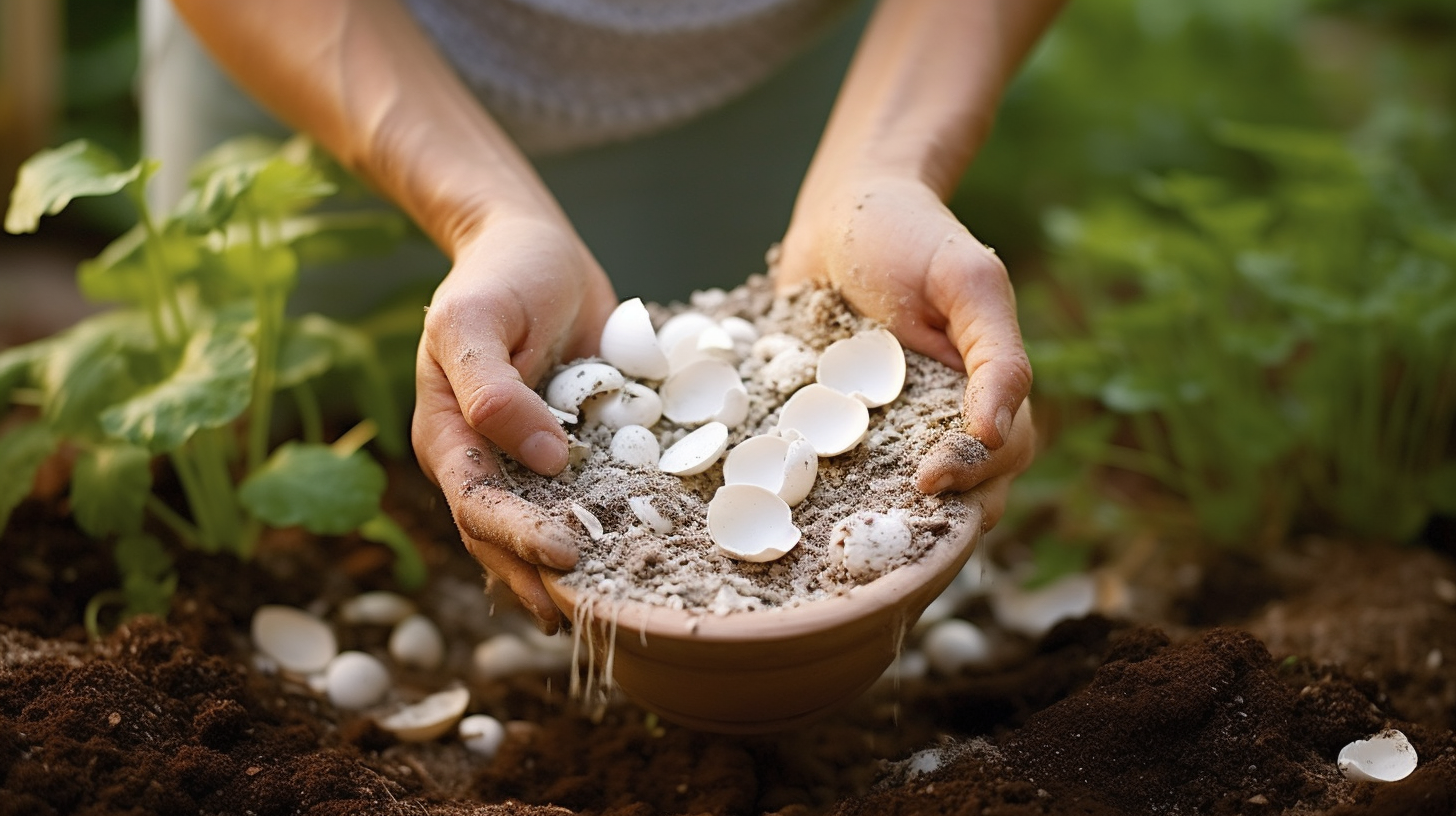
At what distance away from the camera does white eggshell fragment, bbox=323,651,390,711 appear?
1.41 m

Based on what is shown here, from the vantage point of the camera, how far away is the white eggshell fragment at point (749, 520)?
110cm

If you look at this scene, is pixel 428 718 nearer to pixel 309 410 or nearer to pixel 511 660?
pixel 511 660

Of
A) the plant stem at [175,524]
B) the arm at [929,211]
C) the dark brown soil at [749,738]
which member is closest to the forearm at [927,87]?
the arm at [929,211]

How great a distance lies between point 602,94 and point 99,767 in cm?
115

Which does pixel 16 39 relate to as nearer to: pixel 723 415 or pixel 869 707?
pixel 723 415

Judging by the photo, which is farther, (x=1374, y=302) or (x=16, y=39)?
(x=16, y=39)

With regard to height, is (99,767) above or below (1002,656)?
above

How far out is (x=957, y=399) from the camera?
118 cm

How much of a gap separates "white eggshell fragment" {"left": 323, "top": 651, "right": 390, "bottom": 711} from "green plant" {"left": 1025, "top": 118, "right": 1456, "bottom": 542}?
3.27 ft

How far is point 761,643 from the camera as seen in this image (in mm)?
977

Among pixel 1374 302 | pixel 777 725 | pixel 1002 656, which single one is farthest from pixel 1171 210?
pixel 777 725

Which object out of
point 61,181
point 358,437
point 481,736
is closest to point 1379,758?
point 481,736

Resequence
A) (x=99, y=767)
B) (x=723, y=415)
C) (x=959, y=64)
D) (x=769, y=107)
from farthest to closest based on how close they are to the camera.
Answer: (x=769, y=107) < (x=959, y=64) < (x=723, y=415) < (x=99, y=767)

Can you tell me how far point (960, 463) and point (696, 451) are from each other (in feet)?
0.88
